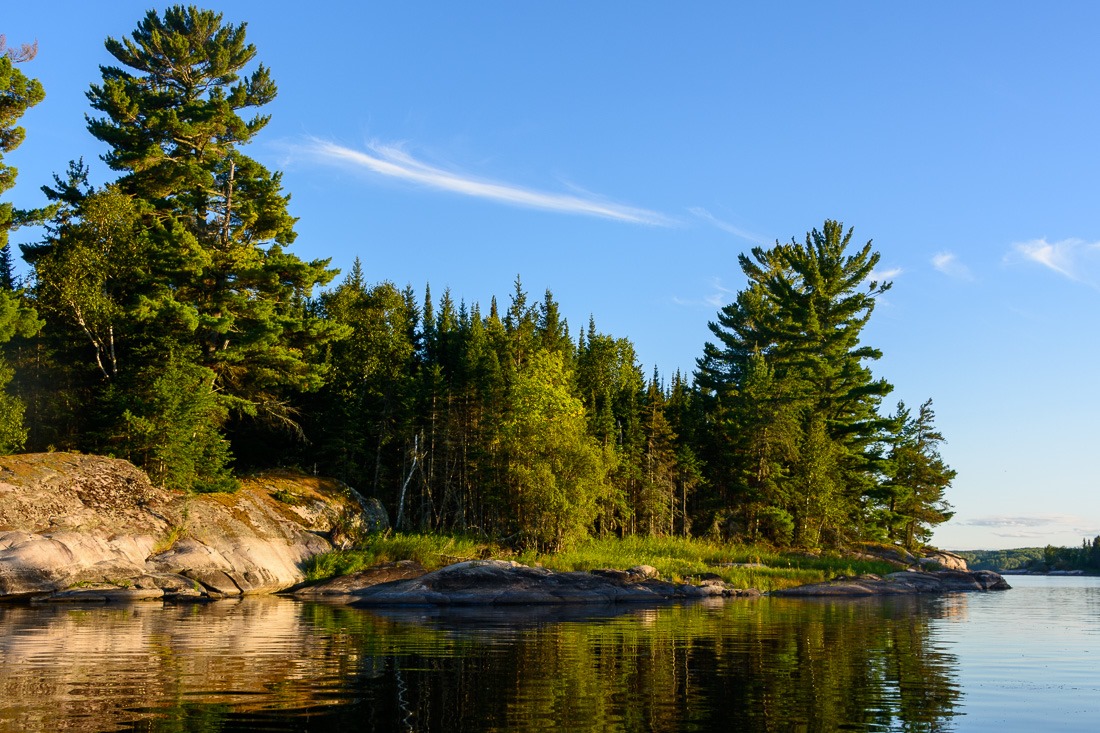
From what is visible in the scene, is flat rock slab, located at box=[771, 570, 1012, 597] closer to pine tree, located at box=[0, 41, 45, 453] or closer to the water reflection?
the water reflection

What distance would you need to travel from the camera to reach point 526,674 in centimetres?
1476

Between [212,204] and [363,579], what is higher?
[212,204]

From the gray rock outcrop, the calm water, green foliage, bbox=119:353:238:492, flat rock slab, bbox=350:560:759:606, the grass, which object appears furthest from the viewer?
the grass

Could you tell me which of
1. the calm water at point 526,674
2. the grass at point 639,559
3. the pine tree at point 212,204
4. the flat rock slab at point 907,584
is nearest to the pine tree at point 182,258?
the pine tree at point 212,204

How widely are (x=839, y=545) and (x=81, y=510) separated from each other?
183ft

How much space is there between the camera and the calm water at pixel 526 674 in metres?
10.7

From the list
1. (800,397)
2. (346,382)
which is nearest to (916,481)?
(800,397)

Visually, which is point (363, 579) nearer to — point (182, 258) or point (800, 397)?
point (182, 258)

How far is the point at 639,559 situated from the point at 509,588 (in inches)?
537

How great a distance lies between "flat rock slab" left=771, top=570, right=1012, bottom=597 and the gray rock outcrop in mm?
25861

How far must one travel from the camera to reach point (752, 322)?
8588cm

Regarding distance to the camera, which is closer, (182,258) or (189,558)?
(189,558)

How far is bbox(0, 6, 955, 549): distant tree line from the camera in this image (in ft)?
146

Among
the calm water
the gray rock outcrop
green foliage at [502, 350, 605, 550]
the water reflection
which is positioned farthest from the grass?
the water reflection
